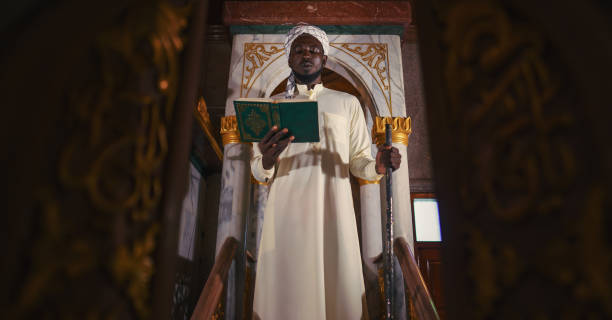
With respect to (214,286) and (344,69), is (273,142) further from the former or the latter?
(344,69)

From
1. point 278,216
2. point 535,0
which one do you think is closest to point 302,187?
point 278,216

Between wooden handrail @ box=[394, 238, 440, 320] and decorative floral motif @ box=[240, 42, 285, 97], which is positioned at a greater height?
decorative floral motif @ box=[240, 42, 285, 97]

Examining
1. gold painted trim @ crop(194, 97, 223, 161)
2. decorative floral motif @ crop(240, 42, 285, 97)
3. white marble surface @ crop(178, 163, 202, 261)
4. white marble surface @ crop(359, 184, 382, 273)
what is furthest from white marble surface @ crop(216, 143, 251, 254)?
white marble surface @ crop(359, 184, 382, 273)

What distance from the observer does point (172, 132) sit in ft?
2.91

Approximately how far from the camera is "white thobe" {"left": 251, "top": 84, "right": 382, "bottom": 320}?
236 centimetres

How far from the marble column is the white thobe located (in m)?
0.43

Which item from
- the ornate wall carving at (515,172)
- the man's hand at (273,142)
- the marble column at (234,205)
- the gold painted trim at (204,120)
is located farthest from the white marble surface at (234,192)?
the ornate wall carving at (515,172)

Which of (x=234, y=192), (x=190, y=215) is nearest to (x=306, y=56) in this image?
(x=234, y=192)

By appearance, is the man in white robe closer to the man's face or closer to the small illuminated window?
the man's face

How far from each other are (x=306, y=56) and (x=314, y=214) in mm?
1227

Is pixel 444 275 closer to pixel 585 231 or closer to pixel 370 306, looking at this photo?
pixel 585 231

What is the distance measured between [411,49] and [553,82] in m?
4.23

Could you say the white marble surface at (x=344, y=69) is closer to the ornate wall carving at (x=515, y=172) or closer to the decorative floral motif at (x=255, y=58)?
the decorative floral motif at (x=255, y=58)

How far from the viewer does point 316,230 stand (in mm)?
2498
